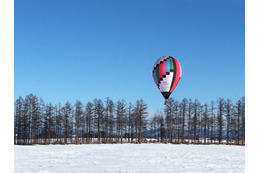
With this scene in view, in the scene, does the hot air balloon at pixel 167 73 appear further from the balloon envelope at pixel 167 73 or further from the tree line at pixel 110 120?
the tree line at pixel 110 120

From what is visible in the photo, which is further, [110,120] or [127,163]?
[110,120]

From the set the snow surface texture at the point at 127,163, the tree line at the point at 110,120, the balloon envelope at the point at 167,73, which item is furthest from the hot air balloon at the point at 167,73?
the tree line at the point at 110,120

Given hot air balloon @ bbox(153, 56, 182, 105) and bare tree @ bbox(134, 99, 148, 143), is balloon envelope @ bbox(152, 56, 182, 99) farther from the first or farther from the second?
bare tree @ bbox(134, 99, 148, 143)

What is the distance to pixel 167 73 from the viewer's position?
24.3 meters

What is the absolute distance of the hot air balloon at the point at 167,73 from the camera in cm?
2436

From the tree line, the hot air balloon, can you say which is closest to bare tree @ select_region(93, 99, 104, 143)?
the tree line

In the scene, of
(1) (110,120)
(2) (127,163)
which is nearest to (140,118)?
(1) (110,120)

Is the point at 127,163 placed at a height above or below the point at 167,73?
below


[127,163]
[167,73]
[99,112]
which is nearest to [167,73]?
[167,73]

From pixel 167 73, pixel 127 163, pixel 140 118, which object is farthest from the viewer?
pixel 140 118

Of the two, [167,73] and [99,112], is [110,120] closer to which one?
[99,112]

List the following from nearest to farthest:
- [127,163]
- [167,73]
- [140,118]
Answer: [127,163] < [167,73] < [140,118]

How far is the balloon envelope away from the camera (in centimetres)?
2436

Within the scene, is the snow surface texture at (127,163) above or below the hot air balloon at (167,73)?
below
